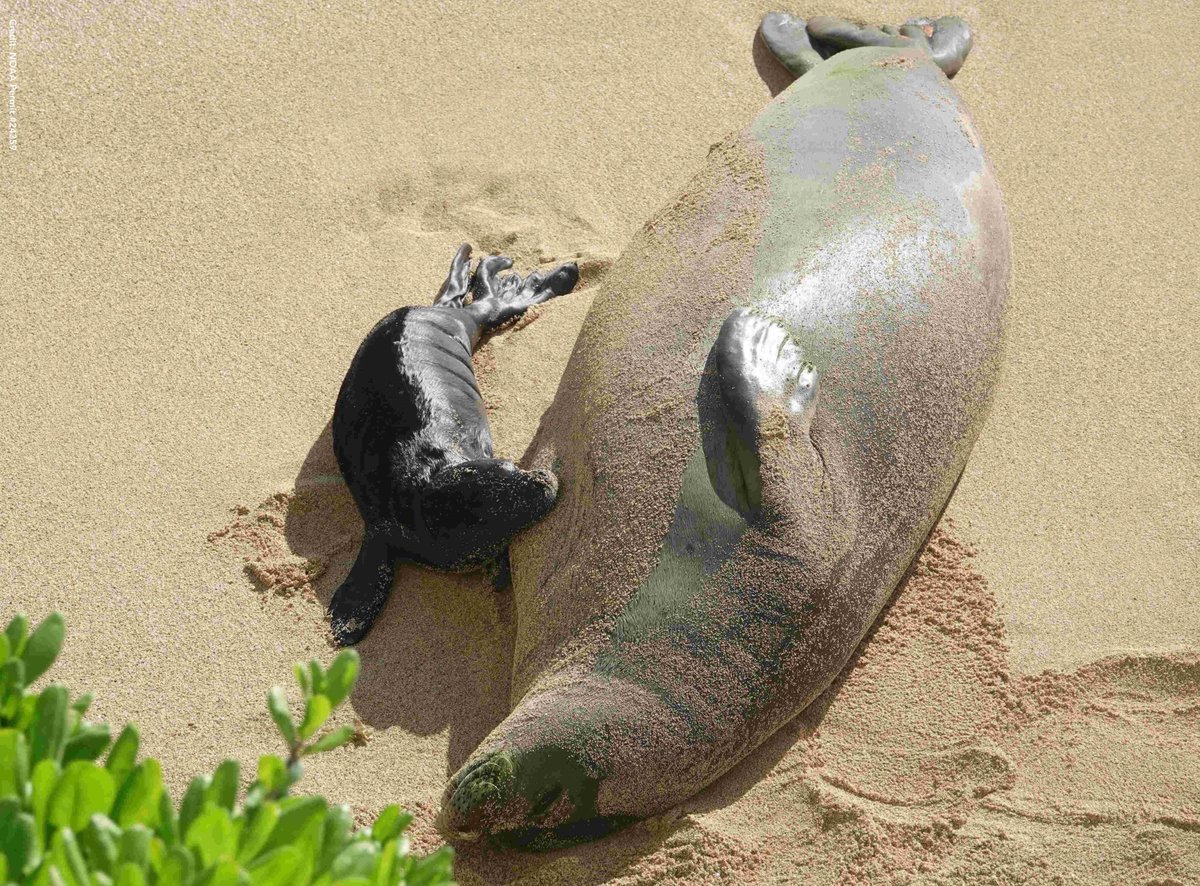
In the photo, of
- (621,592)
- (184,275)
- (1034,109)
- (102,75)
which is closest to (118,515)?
(184,275)

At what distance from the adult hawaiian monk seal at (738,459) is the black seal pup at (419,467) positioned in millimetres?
152

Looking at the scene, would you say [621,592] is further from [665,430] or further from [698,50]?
[698,50]

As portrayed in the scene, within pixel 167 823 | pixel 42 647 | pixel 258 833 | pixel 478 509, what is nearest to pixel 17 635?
pixel 42 647

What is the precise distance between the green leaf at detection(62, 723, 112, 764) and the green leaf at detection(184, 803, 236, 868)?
0.34m

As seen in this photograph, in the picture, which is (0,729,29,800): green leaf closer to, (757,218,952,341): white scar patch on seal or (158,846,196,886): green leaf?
(158,846,196,886): green leaf

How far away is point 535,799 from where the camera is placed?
344 centimetres

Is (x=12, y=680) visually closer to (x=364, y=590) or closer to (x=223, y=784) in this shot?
(x=223, y=784)

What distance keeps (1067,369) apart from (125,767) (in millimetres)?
3860

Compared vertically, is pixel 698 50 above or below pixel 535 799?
above

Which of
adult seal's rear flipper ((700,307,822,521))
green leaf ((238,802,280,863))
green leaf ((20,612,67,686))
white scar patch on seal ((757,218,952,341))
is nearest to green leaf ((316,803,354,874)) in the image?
green leaf ((238,802,280,863))

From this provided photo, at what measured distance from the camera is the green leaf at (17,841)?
1.69 metres

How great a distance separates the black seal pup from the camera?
4020mm

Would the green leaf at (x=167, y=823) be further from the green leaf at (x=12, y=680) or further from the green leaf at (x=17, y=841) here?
the green leaf at (x=12, y=680)

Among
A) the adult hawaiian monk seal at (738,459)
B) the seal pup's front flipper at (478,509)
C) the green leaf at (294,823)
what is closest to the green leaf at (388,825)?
the green leaf at (294,823)
